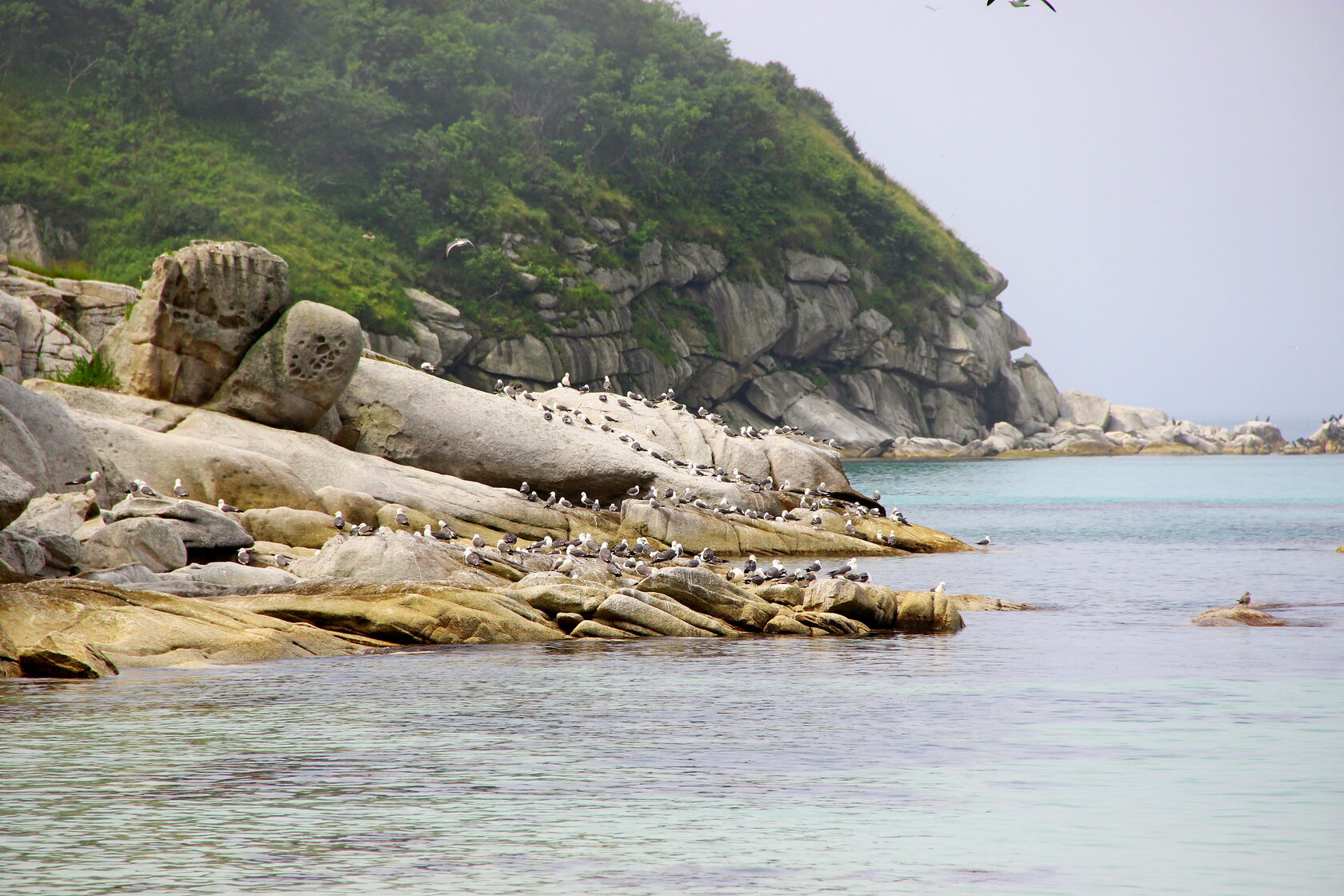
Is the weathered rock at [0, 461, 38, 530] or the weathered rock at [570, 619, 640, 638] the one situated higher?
the weathered rock at [0, 461, 38, 530]

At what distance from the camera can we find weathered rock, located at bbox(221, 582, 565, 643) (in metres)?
16.8

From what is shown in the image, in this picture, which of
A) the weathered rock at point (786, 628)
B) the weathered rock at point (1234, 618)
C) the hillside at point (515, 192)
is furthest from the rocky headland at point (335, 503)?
the hillside at point (515, 192)

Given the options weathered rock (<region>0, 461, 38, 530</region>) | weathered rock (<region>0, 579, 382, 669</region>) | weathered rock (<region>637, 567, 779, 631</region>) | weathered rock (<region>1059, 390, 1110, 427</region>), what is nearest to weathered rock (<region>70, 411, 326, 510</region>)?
weathered rock (<region>0, 579, 382, 669</region>)

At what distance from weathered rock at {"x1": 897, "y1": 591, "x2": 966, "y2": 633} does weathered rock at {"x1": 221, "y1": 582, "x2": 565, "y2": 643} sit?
5456 millimetres

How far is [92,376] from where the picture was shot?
2631cm

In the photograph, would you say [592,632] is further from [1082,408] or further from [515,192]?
[1082,408]

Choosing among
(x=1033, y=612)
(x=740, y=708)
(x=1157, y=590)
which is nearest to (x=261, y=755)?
(x=740, y=708)

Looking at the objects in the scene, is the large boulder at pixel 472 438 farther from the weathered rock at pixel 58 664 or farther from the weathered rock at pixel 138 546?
the weathered rock at pixel 58 664

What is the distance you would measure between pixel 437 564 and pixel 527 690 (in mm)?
5226

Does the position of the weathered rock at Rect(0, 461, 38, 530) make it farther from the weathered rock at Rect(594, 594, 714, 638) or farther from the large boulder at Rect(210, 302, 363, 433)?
the large boulder at Rect(210, 302, 363, 433)

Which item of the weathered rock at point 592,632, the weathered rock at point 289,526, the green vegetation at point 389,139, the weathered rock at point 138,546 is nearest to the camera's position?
the weathered rock at point 138,546

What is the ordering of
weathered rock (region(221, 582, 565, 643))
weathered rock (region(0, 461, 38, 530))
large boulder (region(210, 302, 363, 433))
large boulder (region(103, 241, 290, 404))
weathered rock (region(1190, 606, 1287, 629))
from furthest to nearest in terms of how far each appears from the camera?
1. large boulder (region(210, 302, 363, 433))
2. large boulder (region(103, 241, 290, 404))
3. weathered rock (region(1190, 606, 1287, 629))
4. weathered rock (region(221, 582, 565, 643))
5. weathered rock (region(0, 461, 38, 530))

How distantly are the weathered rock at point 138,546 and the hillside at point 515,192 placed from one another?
A: 45563 millimetres

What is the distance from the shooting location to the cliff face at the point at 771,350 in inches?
2817
